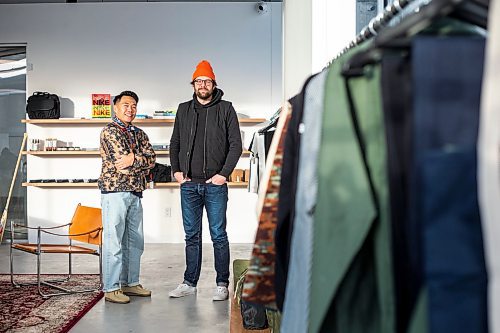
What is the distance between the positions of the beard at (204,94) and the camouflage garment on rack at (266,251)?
11.9 ft

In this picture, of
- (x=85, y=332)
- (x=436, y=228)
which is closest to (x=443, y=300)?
(x=436, y=228)

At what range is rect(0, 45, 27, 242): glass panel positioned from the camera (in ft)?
29.1

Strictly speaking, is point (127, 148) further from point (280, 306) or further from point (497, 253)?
point (497, 253)

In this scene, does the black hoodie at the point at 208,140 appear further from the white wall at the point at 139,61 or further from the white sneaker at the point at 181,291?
the white wall at the point at 139,61

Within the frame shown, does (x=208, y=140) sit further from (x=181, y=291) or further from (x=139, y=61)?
(x=139, y=61)

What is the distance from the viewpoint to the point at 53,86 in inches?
338

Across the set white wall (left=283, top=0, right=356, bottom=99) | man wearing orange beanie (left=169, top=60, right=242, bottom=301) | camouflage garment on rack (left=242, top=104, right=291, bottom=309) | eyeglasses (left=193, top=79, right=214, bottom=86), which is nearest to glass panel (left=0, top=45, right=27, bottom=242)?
man wearing orange beanie (left=169, top=60, right=242, bottom=301)

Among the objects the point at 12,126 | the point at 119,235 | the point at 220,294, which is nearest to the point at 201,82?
the point at 119,235

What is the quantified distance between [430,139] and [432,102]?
45 millimetres

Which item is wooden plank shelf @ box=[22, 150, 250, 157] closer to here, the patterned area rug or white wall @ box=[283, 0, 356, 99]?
the patterned area rug

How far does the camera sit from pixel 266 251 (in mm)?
1578

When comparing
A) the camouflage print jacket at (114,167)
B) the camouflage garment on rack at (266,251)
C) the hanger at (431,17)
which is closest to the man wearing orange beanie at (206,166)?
the camouflage print jacket at (114,167)

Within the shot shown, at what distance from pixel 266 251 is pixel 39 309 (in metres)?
3.71

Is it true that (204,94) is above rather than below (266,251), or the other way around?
above
